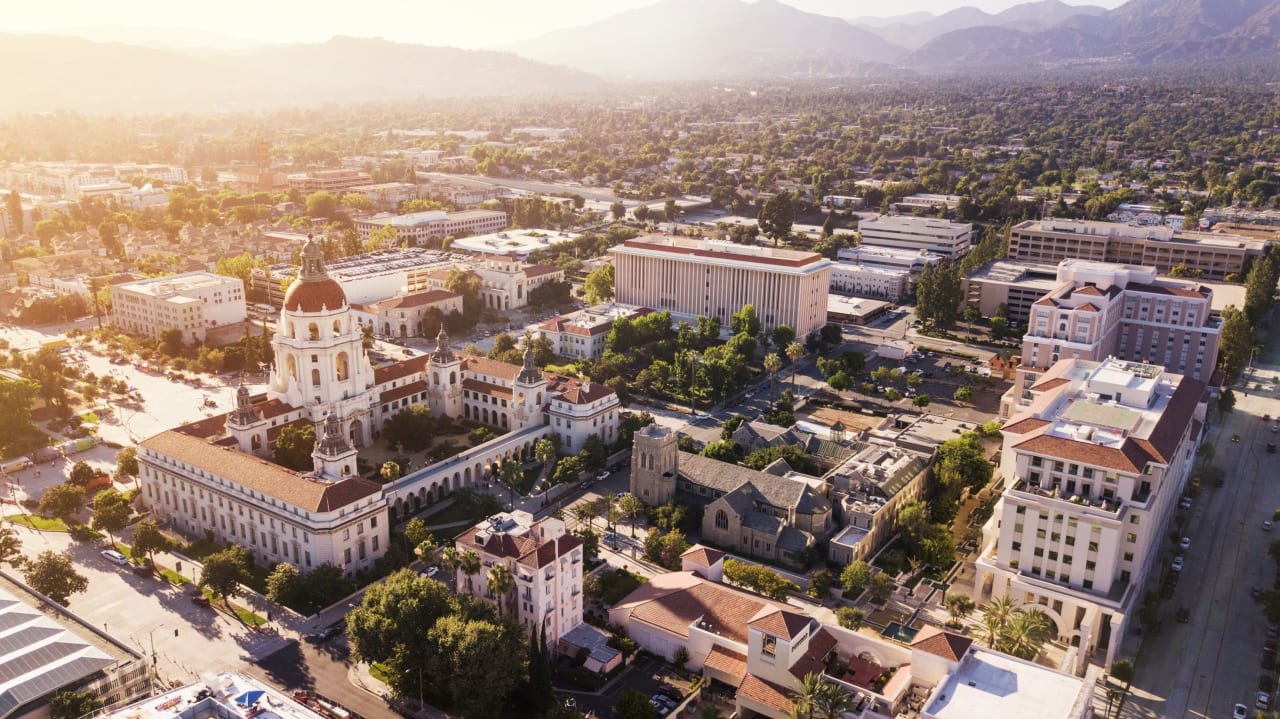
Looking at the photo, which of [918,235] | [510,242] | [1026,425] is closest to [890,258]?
[918,235]

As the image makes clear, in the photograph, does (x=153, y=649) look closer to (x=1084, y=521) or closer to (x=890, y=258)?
(x=1084, y=521)

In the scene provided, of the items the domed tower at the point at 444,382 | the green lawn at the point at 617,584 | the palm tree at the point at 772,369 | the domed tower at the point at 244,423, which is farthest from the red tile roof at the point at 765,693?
the domed tower at the point at 444,382

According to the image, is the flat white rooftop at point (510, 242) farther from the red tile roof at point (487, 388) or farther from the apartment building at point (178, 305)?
the red tile roof at point (487, 388)

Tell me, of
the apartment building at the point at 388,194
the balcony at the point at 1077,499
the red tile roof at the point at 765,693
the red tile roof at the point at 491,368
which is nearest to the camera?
the red tile roof at the point at 765,693

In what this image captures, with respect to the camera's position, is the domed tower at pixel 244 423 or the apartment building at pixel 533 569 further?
the domed tower at pixel 244 423

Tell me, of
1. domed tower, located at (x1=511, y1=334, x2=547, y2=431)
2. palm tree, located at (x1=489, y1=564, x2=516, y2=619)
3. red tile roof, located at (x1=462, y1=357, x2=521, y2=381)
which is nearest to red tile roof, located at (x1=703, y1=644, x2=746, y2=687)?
palm tree, located at (x1=489, y1=564, x2=516, y2=619)

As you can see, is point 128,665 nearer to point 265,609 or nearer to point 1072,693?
point 265,609

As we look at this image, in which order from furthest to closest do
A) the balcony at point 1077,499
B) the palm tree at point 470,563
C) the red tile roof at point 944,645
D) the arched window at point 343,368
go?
the arched window at point 343,368 → the balcony at point 1077,499 → the palm tree at point 470,563 → the red tile roof at point 944,645
